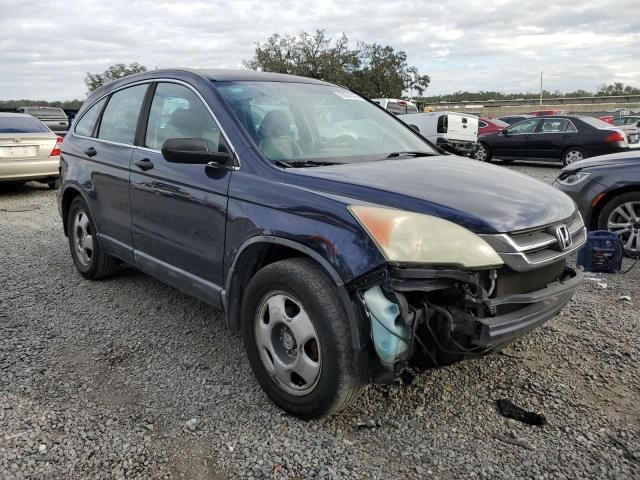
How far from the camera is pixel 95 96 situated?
500 centimetres

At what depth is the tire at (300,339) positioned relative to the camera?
2523 mm

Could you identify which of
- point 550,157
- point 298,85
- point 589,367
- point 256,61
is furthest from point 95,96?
point 256,61

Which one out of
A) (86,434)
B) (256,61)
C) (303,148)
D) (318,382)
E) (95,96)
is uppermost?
(256,61)

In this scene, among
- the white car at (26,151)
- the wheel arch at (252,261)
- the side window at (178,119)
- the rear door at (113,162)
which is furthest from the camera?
the white car at (26,151)

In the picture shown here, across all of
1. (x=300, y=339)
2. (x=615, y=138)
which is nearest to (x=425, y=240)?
(x=300, y=339)

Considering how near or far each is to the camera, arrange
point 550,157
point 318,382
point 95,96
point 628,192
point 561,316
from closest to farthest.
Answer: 1. point 318,382
2. point 561,316
3. point 95,96
4. point 628,192
5. point 550,157

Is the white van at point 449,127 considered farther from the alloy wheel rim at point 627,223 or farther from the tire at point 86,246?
the tire at point 86,246

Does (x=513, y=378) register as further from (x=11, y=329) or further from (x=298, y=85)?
(x=11, y=329)

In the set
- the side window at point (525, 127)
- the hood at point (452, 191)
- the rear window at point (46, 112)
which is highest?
the rear window at point (46, 112)

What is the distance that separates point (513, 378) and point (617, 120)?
24278mm

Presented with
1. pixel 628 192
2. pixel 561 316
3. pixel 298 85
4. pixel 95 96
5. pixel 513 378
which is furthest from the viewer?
pixel 628 192

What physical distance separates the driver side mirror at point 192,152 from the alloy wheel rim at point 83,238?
6.91 ft

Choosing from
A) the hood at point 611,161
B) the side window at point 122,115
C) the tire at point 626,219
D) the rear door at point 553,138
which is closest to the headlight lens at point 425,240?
the side window at point 122,115

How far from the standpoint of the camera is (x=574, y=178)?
616 cm
